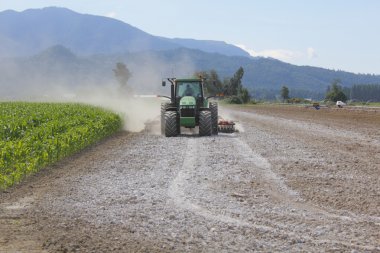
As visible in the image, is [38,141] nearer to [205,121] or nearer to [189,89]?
[205,121]

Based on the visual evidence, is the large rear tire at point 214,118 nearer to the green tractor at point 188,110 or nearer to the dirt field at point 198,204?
the green tractor at point 188,110

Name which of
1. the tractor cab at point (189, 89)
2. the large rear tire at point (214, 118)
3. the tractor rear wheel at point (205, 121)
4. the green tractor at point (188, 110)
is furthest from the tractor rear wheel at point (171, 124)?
the large rear tire at point (214, 118)

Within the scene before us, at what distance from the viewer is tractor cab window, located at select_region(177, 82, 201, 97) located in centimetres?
2740

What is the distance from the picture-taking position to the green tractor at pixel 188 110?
84.1 feet

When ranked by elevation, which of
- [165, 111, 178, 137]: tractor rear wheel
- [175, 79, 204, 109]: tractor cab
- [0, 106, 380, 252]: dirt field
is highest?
[175, 79, 204, 109]: tractor cab

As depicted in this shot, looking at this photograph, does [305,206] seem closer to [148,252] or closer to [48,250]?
[148,252]

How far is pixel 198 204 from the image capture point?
10.5m

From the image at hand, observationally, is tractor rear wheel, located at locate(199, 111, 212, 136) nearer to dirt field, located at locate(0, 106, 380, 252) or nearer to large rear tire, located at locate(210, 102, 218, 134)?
large rear tire, located at locate(210, 102, 218, 134)

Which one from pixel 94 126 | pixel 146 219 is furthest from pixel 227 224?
pixel 94 126

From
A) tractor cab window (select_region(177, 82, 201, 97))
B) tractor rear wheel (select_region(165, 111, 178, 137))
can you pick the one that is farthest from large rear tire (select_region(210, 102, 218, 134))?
tractor rear wheel (select_region(165, 111, 178, 137))

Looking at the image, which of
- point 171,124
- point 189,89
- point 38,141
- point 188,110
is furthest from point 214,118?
point 38,141

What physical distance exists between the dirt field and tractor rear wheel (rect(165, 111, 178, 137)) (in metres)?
6.63

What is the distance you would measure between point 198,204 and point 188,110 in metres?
15.6

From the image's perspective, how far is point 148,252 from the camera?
7430 millimetres
